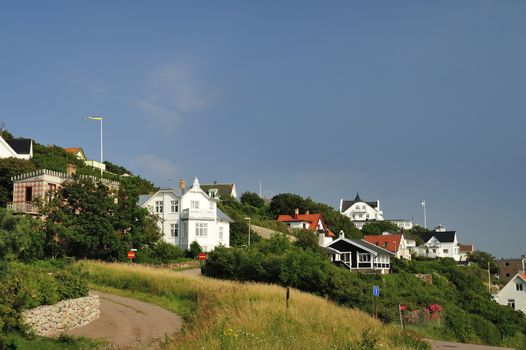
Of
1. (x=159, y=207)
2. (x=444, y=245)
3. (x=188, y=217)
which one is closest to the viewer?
(x=188, y=217)

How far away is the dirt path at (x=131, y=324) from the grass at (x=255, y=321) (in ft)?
3.28

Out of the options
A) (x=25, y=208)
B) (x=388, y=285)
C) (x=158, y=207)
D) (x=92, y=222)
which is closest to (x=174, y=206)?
(x=158, y=207)

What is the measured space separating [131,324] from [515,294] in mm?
60562

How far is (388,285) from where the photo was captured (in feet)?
175

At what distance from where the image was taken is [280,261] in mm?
37438

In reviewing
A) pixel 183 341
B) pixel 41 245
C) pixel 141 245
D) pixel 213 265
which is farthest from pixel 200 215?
pixel 183 341

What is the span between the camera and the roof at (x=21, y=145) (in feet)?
218

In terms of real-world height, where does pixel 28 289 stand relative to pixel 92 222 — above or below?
below

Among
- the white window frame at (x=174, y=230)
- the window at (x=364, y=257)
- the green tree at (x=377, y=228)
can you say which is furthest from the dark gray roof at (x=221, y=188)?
the white window frame at (x=174, y=230)

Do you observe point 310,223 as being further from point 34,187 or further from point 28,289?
point 28,289

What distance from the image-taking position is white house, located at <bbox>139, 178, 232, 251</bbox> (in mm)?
56031

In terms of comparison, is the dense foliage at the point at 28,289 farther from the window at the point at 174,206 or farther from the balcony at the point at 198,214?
the window at the point at 174,206

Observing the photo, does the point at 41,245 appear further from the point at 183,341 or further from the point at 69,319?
the point at 183,341

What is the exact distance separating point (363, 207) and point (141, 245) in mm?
105941
